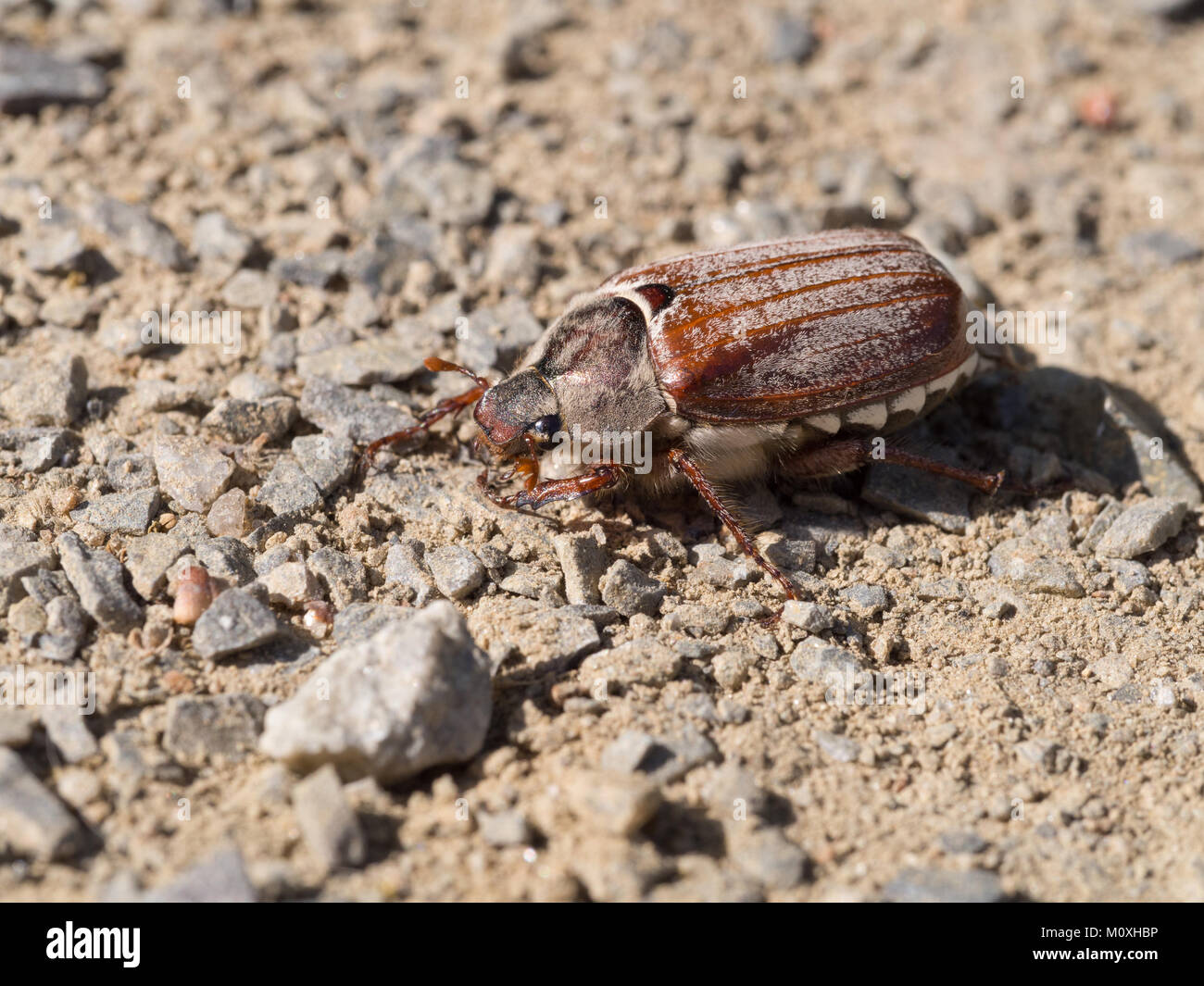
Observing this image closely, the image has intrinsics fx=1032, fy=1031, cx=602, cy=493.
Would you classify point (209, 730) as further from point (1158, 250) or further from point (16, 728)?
point (1158, 250)

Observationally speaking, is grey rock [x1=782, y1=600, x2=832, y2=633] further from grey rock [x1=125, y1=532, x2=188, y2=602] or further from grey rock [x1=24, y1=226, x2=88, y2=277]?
grey rock [x1=24, y1=226, x2=88, y2=277]

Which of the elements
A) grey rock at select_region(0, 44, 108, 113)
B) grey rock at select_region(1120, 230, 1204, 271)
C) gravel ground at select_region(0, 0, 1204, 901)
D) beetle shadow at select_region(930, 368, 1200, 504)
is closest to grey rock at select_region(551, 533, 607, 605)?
gravel ground at select_region(0, 0, 1204, 901)

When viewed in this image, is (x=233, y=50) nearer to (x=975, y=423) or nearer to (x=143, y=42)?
(x=143, y=42)

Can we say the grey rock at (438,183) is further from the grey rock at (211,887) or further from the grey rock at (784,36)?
the grey rock at (211,887)

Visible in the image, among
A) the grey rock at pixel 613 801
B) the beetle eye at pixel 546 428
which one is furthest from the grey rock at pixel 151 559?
the grey rock at pixel 613 801

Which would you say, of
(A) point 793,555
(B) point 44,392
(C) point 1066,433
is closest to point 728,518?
(A) point 793,555
